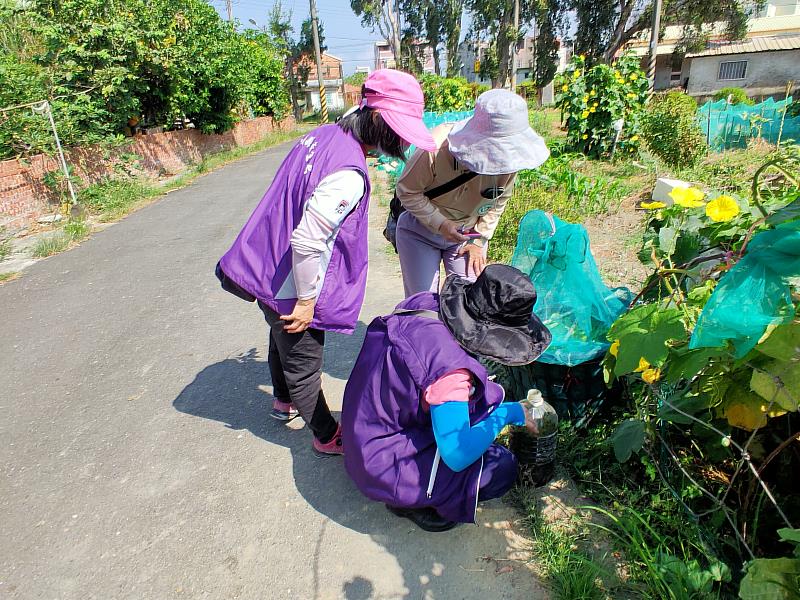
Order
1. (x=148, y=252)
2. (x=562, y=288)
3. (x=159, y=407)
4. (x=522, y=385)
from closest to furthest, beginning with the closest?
1. (x=562, y=288)
2. (x=522, y=385)
3. (x=159, y=407)
4. (x=148, y=252)

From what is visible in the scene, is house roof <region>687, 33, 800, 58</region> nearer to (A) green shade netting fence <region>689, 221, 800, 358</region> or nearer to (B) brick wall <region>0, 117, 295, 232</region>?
(B) brick wall <region>0, 117, 295, 232</region>

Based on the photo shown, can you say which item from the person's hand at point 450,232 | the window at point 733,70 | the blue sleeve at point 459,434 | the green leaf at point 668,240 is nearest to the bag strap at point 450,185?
the person's hand at point 450,232

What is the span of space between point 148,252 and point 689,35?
117ft

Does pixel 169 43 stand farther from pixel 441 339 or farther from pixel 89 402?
pixel 441 339

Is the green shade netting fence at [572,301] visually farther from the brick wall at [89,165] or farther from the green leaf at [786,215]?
the brick wall at [89,165]

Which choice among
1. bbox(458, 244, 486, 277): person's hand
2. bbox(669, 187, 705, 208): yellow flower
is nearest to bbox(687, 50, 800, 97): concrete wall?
bbox(458, 244, 486, 277): person's hand

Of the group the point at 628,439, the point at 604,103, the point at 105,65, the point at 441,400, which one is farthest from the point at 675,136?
the point at 105,65

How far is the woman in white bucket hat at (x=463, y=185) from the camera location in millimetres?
2188

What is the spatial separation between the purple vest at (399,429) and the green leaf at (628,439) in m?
0.43

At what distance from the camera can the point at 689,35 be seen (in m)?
31.3

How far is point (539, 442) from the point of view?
202 centimetres

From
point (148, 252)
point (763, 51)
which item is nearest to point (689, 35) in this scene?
point (763, 51)

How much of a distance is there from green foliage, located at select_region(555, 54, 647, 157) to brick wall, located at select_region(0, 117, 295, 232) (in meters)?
8.32

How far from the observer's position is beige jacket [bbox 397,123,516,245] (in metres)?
2.53
